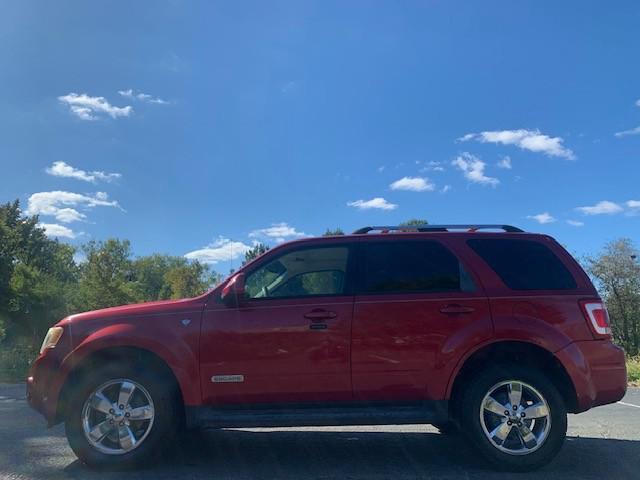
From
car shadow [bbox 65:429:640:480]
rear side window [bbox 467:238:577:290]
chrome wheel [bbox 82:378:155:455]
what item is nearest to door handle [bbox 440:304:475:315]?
rear side window [bbox 467:238:577:290]

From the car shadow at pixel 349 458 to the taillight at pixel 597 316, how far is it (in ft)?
3.91

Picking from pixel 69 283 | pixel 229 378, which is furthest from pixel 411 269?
pixel 69 283

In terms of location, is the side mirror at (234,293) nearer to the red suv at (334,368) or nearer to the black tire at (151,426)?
the red suv at (334,368)

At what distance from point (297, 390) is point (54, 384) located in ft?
6.91

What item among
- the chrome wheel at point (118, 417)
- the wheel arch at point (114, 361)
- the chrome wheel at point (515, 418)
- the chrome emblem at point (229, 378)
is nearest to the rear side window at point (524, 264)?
the chrome wheel at point (515, 418)

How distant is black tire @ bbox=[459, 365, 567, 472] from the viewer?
479cm

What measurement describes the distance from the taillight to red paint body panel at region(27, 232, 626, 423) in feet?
0.31

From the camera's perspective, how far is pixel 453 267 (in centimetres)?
524

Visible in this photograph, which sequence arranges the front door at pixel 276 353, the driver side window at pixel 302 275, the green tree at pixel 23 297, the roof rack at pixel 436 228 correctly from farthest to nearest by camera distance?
the green tree at pixel 23 297 → the roof rack at pixel 436 228 → the driver side window at pixel 302 275 → the front door at pixel 276 353

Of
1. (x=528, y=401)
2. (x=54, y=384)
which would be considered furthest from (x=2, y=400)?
(x=528, y=401)

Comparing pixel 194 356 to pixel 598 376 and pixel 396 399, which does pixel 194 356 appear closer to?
pixel 396 399

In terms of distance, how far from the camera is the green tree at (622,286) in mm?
45125

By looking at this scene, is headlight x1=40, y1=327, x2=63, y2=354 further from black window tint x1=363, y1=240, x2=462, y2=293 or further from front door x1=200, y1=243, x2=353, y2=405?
black window tint x1=363, y1=240, x2=462, y2=293

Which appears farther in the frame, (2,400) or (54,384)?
(2,400)
